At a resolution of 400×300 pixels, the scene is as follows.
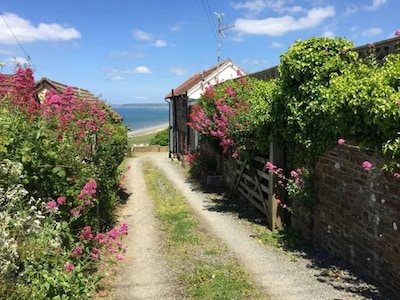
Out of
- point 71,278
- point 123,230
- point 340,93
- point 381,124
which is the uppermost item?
point 340,93

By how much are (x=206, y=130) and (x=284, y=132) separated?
4977mm

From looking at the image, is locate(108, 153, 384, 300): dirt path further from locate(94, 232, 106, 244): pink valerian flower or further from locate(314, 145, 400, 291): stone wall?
locate(94, 232, 106, 244): pink valerian flower

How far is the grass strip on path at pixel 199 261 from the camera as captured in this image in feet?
20.8

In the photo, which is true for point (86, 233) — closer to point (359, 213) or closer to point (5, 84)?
point (5, 84)

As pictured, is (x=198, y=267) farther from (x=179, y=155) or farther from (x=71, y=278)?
(x=179, y=155)

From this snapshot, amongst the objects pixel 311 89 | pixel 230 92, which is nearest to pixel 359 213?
pixel 311 89

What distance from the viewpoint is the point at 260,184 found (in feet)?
35.9

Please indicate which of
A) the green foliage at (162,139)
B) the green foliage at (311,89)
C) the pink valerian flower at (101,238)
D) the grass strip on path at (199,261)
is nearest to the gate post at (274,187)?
the green foliage at (311,89)

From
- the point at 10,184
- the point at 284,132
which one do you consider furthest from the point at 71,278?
the point at 284,132

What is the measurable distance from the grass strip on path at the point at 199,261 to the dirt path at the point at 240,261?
0.23m

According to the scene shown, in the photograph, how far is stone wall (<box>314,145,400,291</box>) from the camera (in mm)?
5836

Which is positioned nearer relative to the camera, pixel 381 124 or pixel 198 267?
pixel 381 124

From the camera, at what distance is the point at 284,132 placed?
28.7ft

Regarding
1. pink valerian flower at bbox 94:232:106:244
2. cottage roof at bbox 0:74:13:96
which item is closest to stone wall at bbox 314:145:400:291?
pink valerian flower at bbox 94:232:106:244
